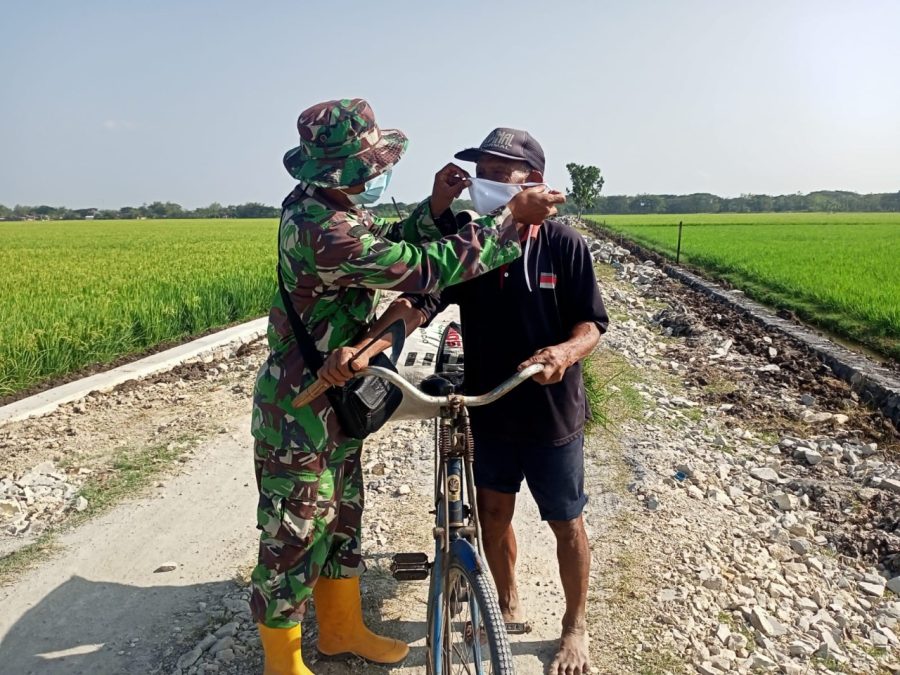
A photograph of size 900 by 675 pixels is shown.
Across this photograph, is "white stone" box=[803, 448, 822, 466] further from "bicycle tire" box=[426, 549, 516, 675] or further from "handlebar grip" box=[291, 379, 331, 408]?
"handlebar grip" box=[291, 379, 331, 408]

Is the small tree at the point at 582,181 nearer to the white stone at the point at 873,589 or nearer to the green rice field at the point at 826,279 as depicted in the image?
the green rice field at the point at 826,279

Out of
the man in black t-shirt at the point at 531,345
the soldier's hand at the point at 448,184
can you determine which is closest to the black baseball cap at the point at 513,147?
the man in black t-shirt at the point at 531,345

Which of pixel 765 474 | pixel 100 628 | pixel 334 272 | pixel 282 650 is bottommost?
pixel 100 628

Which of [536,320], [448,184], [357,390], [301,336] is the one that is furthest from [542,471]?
[448,184]

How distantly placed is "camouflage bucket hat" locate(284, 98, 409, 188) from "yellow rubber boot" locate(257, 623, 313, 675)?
1.60 meters

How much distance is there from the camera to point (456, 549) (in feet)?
7.71

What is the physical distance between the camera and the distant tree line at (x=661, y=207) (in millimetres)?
91125

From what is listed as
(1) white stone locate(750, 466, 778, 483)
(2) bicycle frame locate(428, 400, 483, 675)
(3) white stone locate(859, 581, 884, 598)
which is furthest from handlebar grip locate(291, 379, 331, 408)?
(1) white stone locate(750, 466, 778, 483)

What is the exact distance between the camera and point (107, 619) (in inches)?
134

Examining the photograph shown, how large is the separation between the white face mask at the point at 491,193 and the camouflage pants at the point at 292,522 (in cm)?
97

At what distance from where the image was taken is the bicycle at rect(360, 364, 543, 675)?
7.38ft

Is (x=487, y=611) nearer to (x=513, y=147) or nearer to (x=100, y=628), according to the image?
(x=513, y=147)

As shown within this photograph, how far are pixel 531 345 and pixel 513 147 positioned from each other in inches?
28.4

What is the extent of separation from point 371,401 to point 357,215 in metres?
0.63
